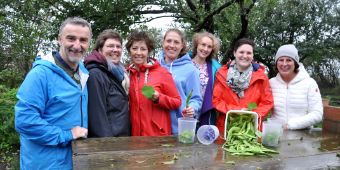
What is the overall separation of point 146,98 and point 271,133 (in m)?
1.10

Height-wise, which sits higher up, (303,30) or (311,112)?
(303,30)

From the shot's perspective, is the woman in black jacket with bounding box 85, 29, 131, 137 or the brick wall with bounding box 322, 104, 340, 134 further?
the brick wall with bounding box 322, 104, 340, 134

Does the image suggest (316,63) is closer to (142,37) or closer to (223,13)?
(223,13)

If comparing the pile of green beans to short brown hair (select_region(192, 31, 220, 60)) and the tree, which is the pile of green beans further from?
the tree

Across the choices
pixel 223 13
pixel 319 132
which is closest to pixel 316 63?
pixel 223 13

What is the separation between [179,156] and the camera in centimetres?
261

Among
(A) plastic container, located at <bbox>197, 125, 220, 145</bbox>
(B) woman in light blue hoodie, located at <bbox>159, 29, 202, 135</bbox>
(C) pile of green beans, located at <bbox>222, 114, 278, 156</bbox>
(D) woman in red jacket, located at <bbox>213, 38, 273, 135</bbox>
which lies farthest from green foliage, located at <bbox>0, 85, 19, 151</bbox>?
(C) pile of green beans, located at <bbox>222, 114, 278, 156</bbox>

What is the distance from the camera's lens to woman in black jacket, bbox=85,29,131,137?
9.64 feet

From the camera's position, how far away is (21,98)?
2.52 metres

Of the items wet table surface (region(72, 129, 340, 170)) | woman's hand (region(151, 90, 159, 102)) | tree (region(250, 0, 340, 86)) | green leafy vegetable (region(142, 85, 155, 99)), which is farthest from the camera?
tree (region(250, 0, 340, 86))

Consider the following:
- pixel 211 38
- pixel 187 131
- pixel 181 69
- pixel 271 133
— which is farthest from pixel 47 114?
pixel 211 38

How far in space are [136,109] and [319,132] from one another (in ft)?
6.32

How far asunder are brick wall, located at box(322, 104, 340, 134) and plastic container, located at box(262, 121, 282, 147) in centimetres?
115

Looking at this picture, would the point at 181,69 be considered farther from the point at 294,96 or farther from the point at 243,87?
the point at 294,96
